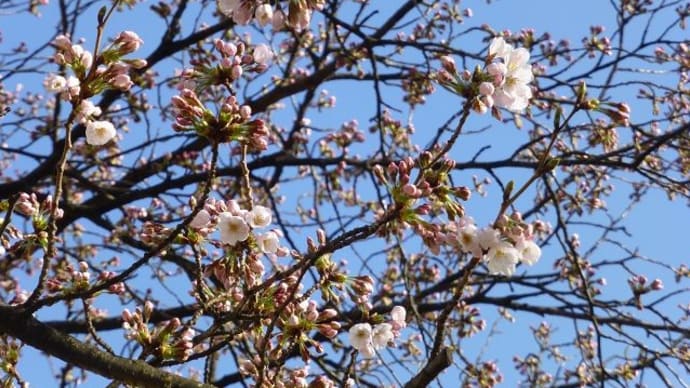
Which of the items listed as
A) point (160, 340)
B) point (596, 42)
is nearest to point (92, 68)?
point (160, 340)

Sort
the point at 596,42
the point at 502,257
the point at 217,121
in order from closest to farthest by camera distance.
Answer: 1. the point at 217,121
2. the point at 502,257
3. the point at 596,42

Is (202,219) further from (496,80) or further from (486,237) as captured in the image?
(496,80)

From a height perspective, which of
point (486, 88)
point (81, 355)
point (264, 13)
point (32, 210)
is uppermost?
point (264, 13)

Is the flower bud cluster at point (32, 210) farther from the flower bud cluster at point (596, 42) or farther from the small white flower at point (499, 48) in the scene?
the flower bud cluster at point (596, 42)

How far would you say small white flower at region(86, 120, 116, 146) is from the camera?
77.4 inches

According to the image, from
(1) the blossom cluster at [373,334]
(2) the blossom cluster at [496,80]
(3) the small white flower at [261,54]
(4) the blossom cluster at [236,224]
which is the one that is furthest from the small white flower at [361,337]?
(3) the small white flower at [261,54]

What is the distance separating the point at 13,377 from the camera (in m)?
2.03

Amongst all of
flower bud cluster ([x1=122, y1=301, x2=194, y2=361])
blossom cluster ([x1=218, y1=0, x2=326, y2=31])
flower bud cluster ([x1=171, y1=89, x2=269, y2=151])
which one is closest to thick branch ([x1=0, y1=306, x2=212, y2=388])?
flower bud cluster ([x1=122, y1=301, x2=194, y2=361])

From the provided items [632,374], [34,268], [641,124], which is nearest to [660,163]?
[641,124]

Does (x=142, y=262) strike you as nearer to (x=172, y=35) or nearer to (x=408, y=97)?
(x=172, y=35)

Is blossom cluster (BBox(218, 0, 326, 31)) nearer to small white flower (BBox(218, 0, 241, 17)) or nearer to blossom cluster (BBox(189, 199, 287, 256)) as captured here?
small white flower (BBox(218, 0, 241, 17))

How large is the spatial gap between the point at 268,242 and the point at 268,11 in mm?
683

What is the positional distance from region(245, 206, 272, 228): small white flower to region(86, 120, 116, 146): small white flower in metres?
0.49

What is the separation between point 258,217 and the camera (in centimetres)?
190
